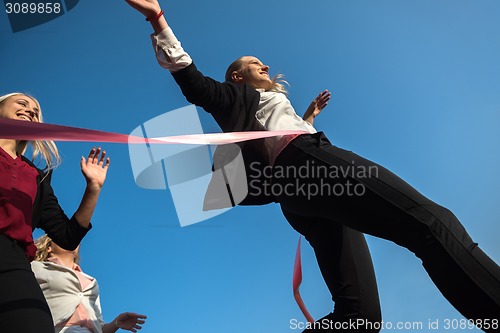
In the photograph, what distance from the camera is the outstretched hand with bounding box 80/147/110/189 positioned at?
2.85 m

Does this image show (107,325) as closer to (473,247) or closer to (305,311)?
(305,311)

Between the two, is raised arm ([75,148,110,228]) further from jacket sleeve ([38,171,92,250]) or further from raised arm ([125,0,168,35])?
raised arm ([125,0,168,35])

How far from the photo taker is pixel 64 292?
3975 mm

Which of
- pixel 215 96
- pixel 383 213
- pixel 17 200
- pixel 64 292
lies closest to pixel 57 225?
pixel 17 200

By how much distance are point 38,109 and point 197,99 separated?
104 cm

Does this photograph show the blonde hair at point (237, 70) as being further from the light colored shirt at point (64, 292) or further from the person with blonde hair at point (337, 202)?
the light colored shirt at point (64, 292)

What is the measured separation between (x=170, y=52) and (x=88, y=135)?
0.57m

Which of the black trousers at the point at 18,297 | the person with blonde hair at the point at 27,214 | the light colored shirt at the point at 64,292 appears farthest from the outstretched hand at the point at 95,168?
the light colored shirt at the point at 64,292

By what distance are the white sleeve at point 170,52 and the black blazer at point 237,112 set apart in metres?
0.04

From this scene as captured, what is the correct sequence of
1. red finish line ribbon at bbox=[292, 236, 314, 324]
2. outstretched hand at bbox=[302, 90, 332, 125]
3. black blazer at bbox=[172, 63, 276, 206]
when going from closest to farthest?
black blazer at bbox=[172, 63, 276, 206], red finish line ribbon at bbox=[292, 236, 314, 324], outstretched hand at bbox=[302, 90, 332, 125]

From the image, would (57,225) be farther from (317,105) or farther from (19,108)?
(317,105)

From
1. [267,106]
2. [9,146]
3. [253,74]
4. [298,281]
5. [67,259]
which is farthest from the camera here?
[67,259]

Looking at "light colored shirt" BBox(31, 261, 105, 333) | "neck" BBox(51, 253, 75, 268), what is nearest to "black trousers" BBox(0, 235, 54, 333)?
"light colored shirt" BBox(31, 261, 105, 333)

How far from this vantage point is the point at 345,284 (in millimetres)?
2924
